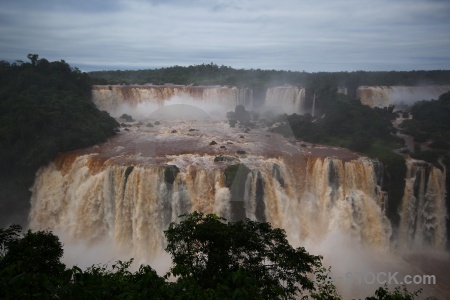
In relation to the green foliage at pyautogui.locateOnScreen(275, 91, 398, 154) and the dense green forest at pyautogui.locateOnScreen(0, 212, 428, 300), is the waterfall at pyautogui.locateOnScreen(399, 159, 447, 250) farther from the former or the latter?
the dense green forest at pyautogui.locateOnScreen(0, 212, 428, 300)

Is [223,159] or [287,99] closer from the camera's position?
[223,159]

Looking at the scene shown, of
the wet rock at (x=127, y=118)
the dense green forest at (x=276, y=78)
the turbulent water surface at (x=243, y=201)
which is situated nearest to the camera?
the turbulent water surface at (x=243, y=201)

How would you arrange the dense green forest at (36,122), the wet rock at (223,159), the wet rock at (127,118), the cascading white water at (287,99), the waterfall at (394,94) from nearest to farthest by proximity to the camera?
the wet rock at (223,159)
the dense green forest at (36,122)
the wet rock at (127,118)
the cascading white water at (287,99)
the waterfall at (394,94)

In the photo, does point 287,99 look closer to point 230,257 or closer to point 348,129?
point 348,129

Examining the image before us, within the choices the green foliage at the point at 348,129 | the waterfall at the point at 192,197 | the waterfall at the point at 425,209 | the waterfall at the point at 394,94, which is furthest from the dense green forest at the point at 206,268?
the waterfall at the point at 394,94

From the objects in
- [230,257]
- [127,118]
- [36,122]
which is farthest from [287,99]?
[230,257]

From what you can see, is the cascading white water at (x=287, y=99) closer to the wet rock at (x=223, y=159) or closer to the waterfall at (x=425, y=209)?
the waterfall at (x=425, y=209)

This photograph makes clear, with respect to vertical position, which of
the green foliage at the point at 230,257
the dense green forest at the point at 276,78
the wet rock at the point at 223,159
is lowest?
the wet rock at the point at 223,159

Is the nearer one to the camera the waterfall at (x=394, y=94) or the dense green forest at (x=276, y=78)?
the waterfall at (x=394, y=94)
